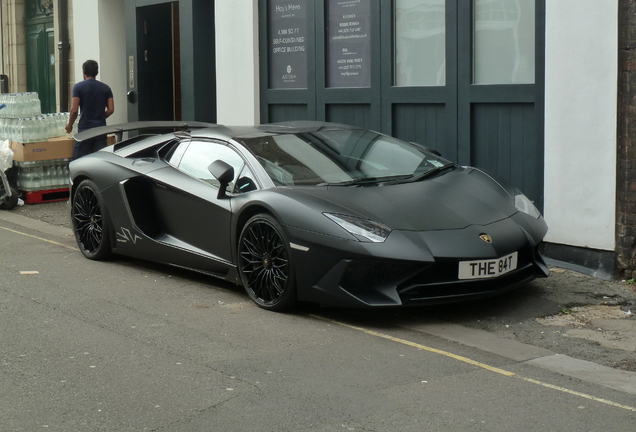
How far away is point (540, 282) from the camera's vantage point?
25.4 ft

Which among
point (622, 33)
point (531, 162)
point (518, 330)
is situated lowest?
point (518, 330)

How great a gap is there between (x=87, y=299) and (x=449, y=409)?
3.49 m

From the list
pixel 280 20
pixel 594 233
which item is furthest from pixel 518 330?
pixel 280 20

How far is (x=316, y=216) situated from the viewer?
6.32 metres

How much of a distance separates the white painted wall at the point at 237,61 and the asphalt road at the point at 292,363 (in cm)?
532

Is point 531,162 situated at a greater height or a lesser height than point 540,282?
greater

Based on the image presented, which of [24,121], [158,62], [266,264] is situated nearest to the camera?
[266,264]

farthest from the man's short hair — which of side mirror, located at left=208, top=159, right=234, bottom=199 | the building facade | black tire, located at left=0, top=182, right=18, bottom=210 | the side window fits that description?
side mirror, located at left=208, top=159, right=234, bottom=199

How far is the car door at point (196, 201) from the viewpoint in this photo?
283 inches

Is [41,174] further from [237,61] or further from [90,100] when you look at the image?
[237,61]

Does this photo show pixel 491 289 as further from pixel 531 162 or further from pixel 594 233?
pixel 531 162

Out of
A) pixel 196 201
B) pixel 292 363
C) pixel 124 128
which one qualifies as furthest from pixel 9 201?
pixel 292 363

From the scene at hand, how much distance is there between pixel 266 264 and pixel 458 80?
13.0ft

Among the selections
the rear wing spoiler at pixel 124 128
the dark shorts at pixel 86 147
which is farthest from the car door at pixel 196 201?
the dark shorts at pixel 86 147
